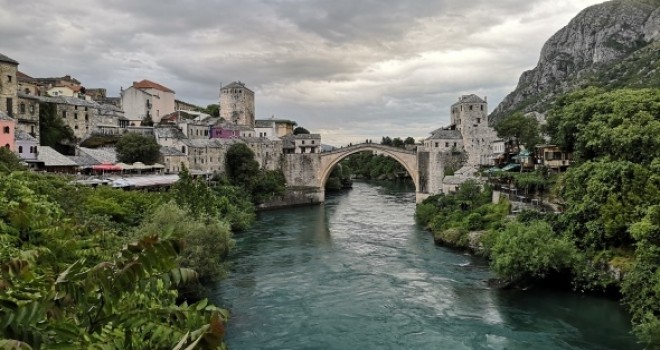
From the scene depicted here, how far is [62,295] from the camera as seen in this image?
3484 millimetres

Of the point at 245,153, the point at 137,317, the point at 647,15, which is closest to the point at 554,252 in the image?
the point at 137,317

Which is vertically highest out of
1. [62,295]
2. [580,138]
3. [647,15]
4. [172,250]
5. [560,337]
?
[647,15]

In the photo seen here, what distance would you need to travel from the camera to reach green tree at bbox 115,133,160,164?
4497 cm

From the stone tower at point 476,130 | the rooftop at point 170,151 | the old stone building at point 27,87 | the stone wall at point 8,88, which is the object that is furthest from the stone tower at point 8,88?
the stone tower at point 476,130

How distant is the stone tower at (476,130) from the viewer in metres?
53.8

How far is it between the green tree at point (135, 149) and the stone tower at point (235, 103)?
26257mm

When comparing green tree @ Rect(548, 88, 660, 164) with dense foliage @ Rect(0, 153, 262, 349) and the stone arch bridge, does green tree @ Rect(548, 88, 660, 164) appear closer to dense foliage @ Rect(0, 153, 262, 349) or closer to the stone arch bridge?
dense foliage @ Rect(0, 153, 262, 349)

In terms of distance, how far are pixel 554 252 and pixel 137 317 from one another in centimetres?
1964

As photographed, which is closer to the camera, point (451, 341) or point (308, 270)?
point (451, 341)

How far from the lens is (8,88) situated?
130ft

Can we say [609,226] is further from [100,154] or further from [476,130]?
[100,154]

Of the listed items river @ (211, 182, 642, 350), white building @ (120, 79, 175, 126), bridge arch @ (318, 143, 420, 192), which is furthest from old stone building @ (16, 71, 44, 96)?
river @ (211, 182, 642, 350)

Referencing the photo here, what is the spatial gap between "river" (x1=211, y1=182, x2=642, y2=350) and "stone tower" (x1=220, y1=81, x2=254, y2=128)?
143 ft

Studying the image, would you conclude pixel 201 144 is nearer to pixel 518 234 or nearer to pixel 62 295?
pixel 518 234
